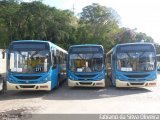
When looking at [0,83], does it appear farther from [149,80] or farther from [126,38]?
[126,38]

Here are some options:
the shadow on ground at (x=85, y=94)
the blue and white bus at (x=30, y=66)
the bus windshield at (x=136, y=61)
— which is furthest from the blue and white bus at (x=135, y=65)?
the blue and white bus at (x=30, y=66)

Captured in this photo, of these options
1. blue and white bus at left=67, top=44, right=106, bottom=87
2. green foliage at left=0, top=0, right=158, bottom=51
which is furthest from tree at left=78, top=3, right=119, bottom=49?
blue and white bus at left=67, top=44, right=106, bottom=87

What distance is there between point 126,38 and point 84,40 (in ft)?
23.5

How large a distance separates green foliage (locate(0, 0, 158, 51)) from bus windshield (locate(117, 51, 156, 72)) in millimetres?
25736

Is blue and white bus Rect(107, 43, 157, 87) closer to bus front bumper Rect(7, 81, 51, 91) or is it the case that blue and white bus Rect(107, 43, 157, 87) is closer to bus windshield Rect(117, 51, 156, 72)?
bus windshield Rect(117, 51, 156, 72)

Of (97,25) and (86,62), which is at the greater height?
(97,25)

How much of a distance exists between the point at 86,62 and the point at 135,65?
2813mm

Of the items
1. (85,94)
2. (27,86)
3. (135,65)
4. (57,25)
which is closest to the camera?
(27,86)

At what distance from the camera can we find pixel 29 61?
1650 cm

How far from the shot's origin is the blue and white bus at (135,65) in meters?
18.0

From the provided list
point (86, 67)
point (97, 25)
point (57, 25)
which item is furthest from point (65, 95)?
point (97, 25)

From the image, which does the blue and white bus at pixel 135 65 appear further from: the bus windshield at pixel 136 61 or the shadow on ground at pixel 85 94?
the shadow on ground at pixel 85 94

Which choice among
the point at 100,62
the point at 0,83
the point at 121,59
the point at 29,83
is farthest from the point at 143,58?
the point at 0,83

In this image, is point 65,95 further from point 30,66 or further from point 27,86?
point 30,66
